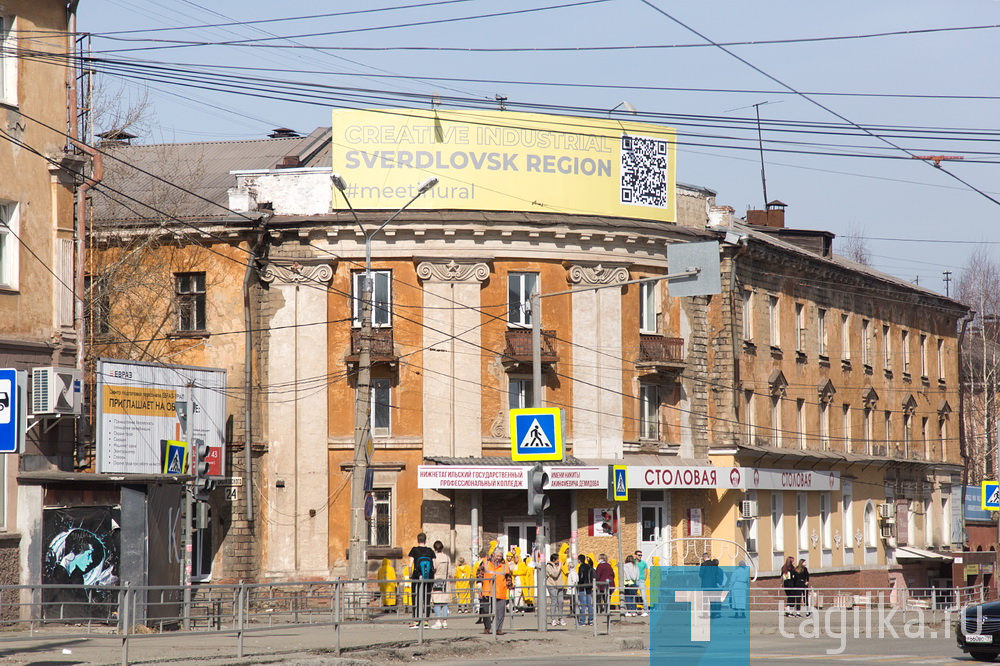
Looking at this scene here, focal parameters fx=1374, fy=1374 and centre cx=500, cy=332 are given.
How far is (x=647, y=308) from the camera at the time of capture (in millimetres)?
38438

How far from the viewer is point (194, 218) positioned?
36.5 metres

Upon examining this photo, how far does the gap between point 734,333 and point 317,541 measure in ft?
44.4

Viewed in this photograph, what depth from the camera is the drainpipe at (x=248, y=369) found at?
35.1 metres

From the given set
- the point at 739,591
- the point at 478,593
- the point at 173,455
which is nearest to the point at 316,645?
the point at 478,593

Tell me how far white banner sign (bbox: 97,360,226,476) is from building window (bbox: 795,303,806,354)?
1961 cm

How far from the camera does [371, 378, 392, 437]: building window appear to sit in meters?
35.7

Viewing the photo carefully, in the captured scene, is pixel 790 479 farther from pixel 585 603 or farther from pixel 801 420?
pixel 585 603

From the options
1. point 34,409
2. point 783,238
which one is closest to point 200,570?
point 34,409

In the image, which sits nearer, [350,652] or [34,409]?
[350,652]

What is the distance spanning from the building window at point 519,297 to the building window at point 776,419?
1064 cm

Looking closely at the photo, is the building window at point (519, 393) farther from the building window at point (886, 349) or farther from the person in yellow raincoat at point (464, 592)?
the building window at point (886, 349)

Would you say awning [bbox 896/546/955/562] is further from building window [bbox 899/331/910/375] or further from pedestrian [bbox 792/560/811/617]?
pedestrian [bbox 792/560/811/617]

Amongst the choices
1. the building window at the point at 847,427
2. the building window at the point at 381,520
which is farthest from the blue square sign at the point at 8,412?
the building window at the point at 847,427

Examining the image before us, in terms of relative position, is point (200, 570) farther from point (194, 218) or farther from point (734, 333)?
point (734, 333)
